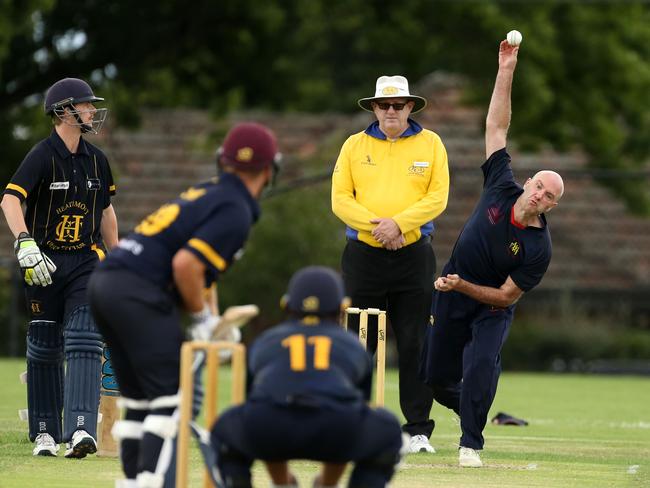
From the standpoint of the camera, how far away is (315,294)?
6391 millimetres

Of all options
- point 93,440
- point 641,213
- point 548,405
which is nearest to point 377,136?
point 93,440

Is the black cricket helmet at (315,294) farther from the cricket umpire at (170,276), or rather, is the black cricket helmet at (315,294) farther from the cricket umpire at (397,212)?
the cricket umpire at (397,212)

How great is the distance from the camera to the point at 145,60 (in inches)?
1025

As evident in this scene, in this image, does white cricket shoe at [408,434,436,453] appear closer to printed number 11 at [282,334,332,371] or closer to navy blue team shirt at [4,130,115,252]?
navy blue team shirt at [4,130,115,252]

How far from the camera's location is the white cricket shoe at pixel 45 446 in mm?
9266

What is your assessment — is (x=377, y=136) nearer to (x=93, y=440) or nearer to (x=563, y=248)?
(x=93, y=440)

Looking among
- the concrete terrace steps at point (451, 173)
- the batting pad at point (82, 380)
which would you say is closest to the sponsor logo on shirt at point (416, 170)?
the batting pad at point (82, 380)

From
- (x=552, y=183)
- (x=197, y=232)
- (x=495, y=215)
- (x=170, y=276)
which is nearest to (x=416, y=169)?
(x=495, y=215)

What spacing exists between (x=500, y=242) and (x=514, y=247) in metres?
0.10

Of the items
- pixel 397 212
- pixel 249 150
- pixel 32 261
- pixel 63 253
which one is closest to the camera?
pixel 249 150

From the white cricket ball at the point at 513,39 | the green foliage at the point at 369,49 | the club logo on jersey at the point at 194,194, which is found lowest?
the club logo on jersey at the point at 194,194

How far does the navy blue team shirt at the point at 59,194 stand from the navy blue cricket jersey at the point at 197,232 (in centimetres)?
252

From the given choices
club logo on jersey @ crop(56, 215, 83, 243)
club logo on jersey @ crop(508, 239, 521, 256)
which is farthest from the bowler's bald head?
club logo on jersey @ crop(56, 215, 83, 243)

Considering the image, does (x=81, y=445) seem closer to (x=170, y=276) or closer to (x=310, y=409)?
(x=170, y=276)
